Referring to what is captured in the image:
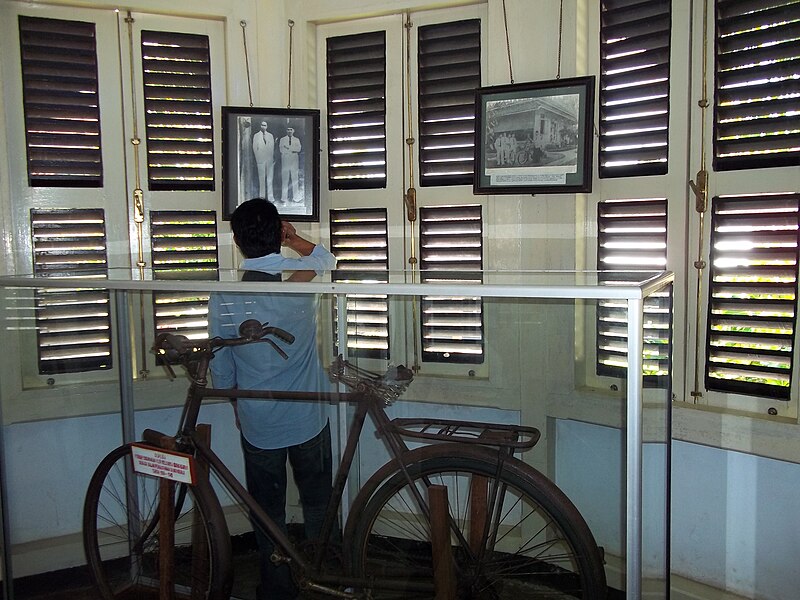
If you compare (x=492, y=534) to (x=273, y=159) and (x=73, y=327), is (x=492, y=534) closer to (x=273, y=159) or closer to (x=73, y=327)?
(x=73, y=327)

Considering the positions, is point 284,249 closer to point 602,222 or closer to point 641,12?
point 602,222

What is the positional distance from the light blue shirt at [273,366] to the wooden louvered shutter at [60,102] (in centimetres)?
122

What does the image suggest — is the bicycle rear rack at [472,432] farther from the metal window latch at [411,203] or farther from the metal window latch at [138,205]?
the metal window latch at [138,205]

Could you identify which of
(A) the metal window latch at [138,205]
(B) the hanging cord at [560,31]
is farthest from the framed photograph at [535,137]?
(A) the metal window latch at [138,205]

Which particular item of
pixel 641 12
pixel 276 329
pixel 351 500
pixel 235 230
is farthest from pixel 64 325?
pixel 641 12

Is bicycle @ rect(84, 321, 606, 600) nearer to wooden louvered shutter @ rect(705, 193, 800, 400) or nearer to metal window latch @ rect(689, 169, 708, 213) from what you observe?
wooden louvered shutter @ rect(705, 193, 800, 400)

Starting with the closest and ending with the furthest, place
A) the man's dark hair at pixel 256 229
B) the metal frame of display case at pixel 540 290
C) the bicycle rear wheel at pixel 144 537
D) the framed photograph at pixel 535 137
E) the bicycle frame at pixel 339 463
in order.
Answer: the metal frame of display case at pixel 540 290, the bicycle frame at pixel 339 463, the bicycle rear wheel at pixel 144 537, the man's dark hair at pixel 256 229, the framed photograph at pixel 535 137

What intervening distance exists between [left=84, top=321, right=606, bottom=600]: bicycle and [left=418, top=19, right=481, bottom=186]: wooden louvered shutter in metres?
1.20

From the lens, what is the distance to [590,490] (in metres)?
1.58

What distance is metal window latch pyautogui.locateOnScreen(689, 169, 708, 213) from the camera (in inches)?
90.7

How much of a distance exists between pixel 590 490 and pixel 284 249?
1754 millimetres

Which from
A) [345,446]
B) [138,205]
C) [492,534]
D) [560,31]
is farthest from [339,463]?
[560,31]

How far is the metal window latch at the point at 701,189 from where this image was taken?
230 cm

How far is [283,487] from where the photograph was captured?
6.34 feet
